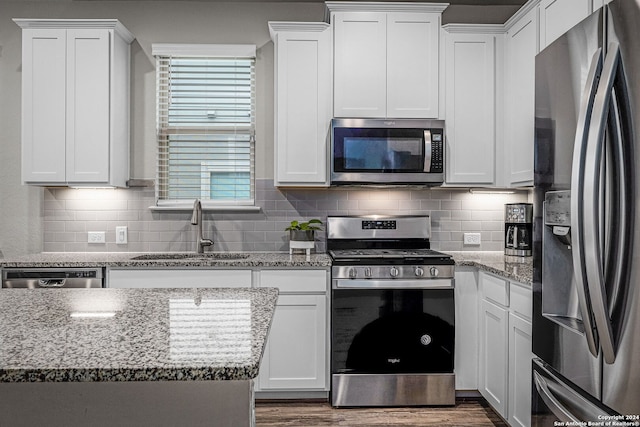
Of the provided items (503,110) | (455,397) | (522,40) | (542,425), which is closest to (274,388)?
(455,397)

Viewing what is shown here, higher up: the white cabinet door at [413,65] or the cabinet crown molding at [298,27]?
the cabinet crown molding at [298,27]

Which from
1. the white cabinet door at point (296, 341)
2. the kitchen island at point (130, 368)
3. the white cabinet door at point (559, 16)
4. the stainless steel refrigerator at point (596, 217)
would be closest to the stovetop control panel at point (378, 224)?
the white cabinet door at point (296, 341)

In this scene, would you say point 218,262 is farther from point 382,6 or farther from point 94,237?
point 382,6

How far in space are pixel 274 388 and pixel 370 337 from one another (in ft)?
2.20

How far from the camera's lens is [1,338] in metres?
1.06

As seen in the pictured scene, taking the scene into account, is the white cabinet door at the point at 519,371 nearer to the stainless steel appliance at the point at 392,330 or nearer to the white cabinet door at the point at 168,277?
the stainless steel appliance at the point at 392,330

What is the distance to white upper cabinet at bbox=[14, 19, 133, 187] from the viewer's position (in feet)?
10.2

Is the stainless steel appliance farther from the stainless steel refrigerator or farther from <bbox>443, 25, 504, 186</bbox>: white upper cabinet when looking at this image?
the stainless steel refrigerator

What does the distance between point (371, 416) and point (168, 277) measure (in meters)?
1.44

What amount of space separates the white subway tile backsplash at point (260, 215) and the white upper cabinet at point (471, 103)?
325 millimetres

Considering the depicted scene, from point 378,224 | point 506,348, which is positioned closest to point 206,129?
point 378,224

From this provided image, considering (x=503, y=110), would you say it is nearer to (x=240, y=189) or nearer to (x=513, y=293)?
(x=513, y=293)

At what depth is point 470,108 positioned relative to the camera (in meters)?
3.24

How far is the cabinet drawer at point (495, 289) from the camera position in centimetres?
253
